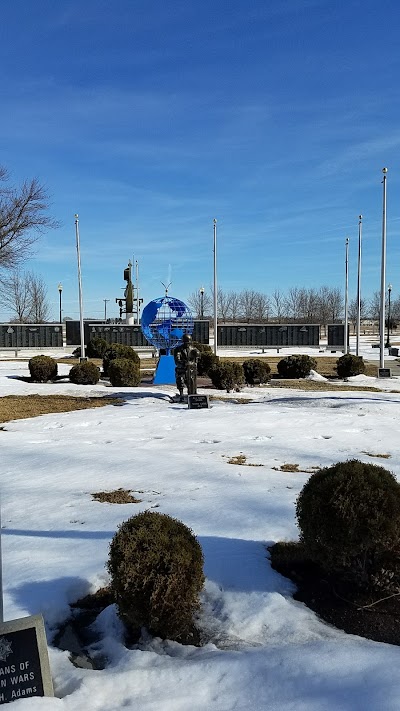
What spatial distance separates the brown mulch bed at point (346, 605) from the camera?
3352 mm

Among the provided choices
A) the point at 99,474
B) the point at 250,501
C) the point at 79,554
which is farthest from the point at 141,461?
the point at 79,554

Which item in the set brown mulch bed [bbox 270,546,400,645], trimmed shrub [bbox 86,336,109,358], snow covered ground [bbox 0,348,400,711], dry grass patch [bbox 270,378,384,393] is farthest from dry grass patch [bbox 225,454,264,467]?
trimmed shrub [bbox 86,336,109,358]

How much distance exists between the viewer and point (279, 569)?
418 cm

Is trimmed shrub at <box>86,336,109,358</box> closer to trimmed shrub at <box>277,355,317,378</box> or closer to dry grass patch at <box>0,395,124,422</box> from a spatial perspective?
trimmed shrub at <box>277,355,317,378</box>

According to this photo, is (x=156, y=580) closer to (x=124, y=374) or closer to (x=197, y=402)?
(x=197, y=402)

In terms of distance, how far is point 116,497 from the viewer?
5.80 m

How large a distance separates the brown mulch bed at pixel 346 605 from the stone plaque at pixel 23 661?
170cm

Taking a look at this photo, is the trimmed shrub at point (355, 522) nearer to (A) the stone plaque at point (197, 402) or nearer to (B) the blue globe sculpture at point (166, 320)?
(A) the stone plaque at point (197, 402)

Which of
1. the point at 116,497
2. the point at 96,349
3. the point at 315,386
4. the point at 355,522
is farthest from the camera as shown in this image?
the point at 96,349

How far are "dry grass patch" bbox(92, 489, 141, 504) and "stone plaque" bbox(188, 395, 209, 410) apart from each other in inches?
251

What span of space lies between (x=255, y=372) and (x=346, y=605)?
14.3 metres

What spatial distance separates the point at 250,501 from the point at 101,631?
2452 mm

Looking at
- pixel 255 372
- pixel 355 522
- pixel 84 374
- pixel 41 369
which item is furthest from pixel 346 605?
pixel 41 369

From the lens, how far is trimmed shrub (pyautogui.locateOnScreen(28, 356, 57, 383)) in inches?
732
